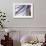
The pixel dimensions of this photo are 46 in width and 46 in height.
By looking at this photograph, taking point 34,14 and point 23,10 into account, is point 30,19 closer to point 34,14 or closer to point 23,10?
point 34,14

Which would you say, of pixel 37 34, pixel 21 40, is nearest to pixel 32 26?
pixel 37 34

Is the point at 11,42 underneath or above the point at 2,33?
underneath

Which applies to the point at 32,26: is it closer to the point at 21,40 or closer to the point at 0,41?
the point at 21,40

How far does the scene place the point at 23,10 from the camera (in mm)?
3613

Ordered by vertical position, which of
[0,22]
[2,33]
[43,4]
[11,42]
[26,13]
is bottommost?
[11,42]

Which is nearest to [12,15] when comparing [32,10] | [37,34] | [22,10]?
[22,10]

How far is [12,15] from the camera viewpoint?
3.62 m

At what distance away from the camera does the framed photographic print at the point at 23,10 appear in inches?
142

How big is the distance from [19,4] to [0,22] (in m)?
0.69

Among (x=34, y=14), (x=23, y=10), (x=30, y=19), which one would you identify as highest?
(x=23, y=10)

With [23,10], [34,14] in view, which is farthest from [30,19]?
[23,10]

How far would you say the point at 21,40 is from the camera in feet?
11.4

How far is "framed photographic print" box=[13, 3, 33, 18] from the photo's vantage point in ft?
11.8

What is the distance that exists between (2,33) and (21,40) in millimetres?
560
